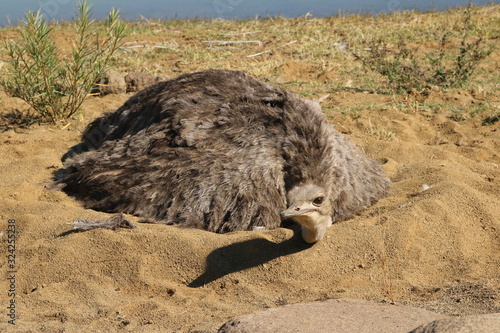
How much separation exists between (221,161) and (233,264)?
1076 mm

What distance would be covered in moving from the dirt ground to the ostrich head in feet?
0.74

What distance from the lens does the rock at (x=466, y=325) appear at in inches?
111

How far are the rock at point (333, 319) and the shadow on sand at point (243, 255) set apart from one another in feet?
2.78

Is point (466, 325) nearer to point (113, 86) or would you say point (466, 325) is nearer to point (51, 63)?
point (51, 63)

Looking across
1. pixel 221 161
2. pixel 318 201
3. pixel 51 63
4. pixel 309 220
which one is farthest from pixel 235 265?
pixel 51 63

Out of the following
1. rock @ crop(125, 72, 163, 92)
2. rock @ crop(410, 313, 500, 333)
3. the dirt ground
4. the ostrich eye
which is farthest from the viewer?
rock @ crop(125, 72, 163, 92)

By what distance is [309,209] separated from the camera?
13.8ft

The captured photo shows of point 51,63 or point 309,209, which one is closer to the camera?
point 309,209

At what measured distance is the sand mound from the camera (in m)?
3.99

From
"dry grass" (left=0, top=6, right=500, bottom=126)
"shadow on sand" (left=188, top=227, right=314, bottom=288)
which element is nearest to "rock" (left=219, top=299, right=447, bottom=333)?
"shadow on sand" (left=188, top=227, right=314, bottom=288)

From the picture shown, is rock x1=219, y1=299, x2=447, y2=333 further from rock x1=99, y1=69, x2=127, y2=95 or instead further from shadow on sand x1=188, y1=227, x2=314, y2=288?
rock x1=99, y1=69, x2=127, y2=95

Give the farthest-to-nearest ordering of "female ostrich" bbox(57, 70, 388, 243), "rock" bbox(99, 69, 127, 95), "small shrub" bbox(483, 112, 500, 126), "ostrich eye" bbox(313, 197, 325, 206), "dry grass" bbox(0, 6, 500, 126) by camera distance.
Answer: "dry grass" bbox(0, 6, 500, 126)
"rock" bbox(99, 69, 127, 95)
"small shrub" bbox(483, 112, 500, 126)
"female ostrich" bbox(57, 70, 388, 243)
"ostrich eye" bbox(313, 197, 325, 206)

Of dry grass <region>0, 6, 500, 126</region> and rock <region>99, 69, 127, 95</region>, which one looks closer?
rock <region>99, 69, 127, 95</region>

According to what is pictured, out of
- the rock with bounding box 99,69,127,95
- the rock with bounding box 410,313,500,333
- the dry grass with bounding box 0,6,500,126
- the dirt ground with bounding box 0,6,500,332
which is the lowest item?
the dirt ground with bounding box 0,6,500,332
